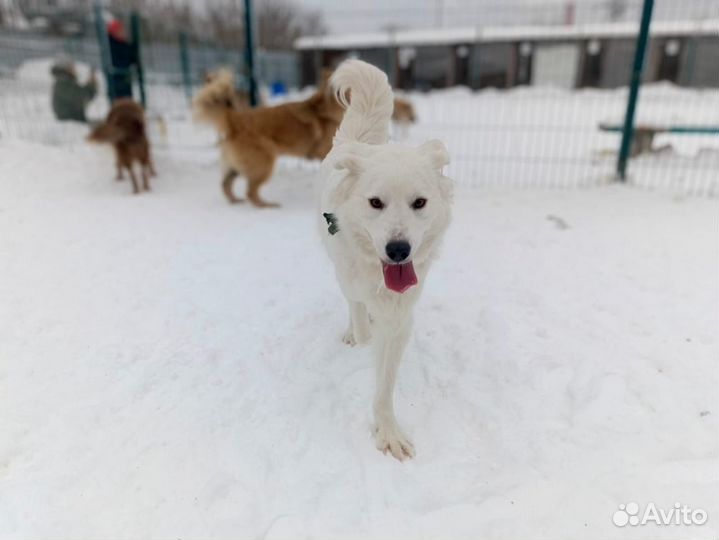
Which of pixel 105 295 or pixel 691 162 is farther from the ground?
pixel 691 162

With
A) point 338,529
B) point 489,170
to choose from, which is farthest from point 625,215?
point 338,529

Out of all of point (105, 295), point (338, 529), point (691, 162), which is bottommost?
point (338, 529)

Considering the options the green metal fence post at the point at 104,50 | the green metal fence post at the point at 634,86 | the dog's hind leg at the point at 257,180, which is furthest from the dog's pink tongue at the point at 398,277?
the green metal fence post at the point at 104,50

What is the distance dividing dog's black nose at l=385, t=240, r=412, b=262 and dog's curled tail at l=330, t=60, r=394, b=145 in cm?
109

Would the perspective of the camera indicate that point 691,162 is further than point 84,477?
Yes

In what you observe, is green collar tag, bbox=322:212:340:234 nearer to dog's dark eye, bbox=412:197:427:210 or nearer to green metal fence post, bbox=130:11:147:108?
dog's dark eye, bbox=412:197:427:210

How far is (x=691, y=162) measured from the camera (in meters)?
6.27

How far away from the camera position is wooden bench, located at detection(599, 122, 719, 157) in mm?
5973

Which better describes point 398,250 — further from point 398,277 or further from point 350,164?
point 350,164

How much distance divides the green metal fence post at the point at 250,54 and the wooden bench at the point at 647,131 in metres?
4.86

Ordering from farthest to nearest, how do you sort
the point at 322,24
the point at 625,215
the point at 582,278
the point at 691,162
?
the point at 322,24, the point at 691,162, the point at 625,215, the point at 582,278

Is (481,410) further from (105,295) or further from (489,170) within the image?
(489,170)

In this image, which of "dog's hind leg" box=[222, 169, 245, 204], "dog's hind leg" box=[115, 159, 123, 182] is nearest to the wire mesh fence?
"dog's hind leg" box=[115, 159, 123, 182]

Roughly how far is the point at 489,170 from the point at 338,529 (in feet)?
19.4
